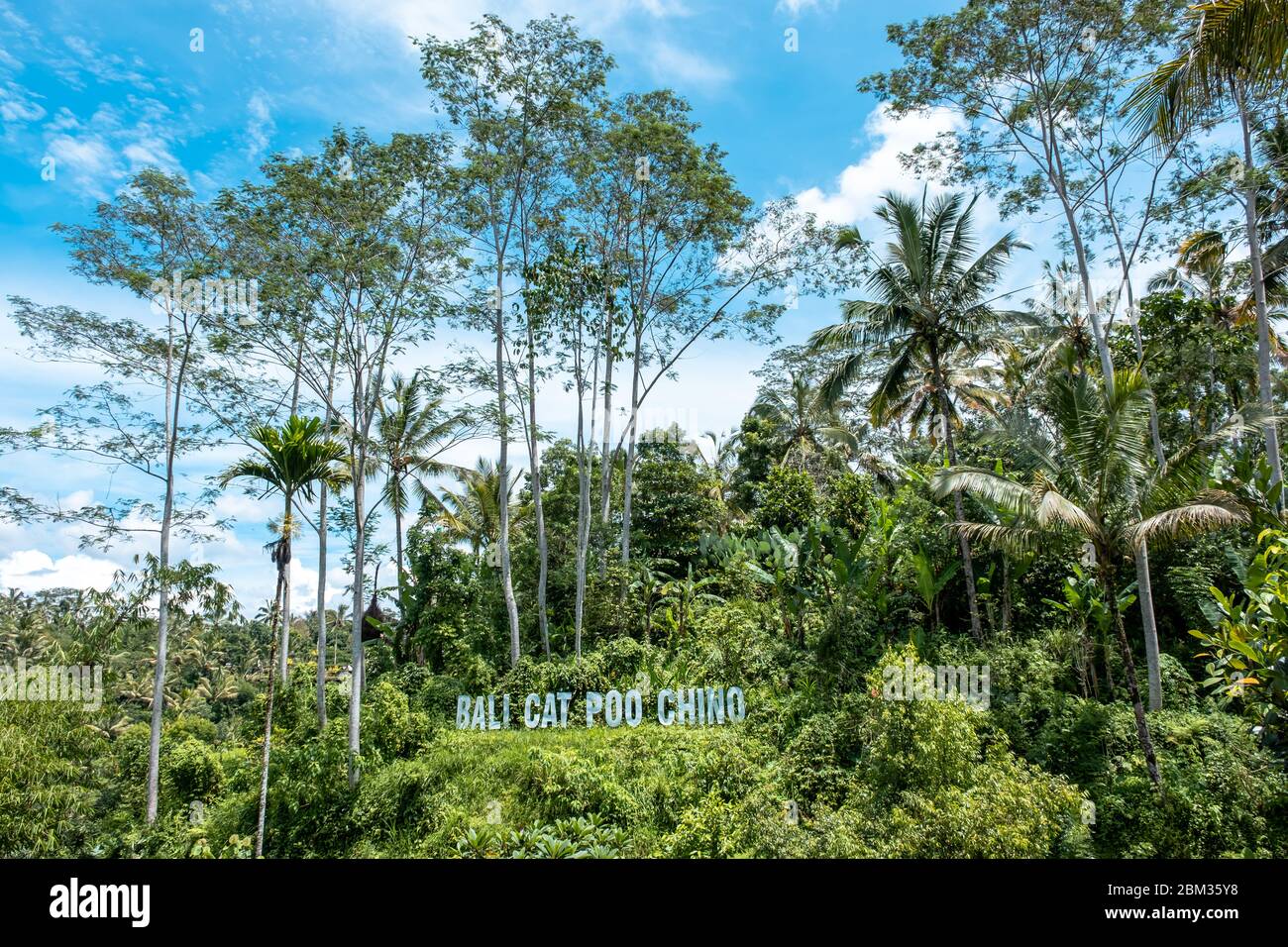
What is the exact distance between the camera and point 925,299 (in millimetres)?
11781

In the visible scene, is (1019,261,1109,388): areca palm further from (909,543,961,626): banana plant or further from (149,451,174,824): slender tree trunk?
(149,451,174,824): slender tree trunk

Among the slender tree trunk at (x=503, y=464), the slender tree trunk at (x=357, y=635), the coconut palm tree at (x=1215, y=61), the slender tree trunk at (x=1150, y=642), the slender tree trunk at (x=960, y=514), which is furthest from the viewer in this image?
the slender tree trunk at (x=503, y=464)

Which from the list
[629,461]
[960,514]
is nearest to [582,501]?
[629,461]

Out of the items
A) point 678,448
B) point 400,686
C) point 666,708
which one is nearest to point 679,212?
point 678,448

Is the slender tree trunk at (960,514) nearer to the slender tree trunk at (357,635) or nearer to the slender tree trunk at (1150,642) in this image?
the slender tree trunk at (1150,642)

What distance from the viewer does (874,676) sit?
8.17 metres

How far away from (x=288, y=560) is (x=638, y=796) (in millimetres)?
5173

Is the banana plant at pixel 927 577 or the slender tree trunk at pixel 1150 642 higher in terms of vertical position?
the banana plant at pixel 927 577

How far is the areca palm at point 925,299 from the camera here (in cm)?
1166

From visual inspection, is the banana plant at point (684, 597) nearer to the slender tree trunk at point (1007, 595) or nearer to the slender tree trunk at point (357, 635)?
the slender tree trunk at point (1007, 595)

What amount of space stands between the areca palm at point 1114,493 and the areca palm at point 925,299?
126 inches

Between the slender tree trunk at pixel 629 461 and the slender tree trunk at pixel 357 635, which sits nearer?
the slender tree trunk at pixel 357 635

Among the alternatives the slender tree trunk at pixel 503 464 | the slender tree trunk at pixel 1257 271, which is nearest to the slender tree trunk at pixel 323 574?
the slender tree trunk at pixel 503 464

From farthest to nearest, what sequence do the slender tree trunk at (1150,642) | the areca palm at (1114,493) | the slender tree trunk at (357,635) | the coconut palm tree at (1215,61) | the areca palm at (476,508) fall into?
the areca palm at (476,508) < the slender tree trunk at (357,635) < the slender tree trunk at (1150,642) < the areca palm at (1114,493) < the coconut palm tree at (1215,61)
